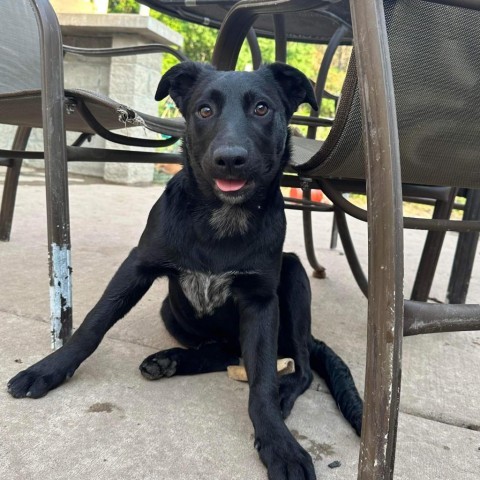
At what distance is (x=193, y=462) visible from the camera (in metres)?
1.28

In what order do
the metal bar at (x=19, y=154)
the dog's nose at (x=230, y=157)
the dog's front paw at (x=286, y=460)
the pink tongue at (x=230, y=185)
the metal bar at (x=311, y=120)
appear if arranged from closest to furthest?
1. the dog's front paw at (x=286, y=460)
2. the dog's nose at (x=230, y=157)
3. the pink tongue at (x=230, y=185)
4. the metal bar at (x=19, y=154)
5. the metal bar at (x=311, y=120)

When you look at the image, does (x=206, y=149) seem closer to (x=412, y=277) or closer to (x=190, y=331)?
(x=190, y=331)

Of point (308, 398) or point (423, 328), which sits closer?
point (423, 328)

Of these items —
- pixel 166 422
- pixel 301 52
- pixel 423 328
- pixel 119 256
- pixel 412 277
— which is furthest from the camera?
pixel 301 52

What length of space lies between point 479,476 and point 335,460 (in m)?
0.36

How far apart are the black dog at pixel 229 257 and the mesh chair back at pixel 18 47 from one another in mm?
1189

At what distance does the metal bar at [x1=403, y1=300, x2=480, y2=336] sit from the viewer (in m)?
1.16

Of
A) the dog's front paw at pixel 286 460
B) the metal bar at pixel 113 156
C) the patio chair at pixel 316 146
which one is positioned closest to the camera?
the dog's front paw at pixel 286 460

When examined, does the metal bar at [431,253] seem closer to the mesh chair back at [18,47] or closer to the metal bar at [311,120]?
the metal bar at [311,120]

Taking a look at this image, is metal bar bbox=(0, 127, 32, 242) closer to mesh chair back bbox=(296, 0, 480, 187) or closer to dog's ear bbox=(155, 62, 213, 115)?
dog's ear bbox=(155, 62, 213, 115)

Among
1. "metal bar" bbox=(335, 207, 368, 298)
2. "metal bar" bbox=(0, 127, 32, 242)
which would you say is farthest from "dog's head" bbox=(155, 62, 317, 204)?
"metal bar" bbox=(0, 127, 32, 242)

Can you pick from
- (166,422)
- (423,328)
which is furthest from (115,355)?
(423,328)

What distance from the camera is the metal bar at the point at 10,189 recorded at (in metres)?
3.15

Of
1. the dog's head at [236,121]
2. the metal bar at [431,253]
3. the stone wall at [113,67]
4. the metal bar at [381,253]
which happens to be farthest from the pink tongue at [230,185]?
the stone wall at [113,67]
